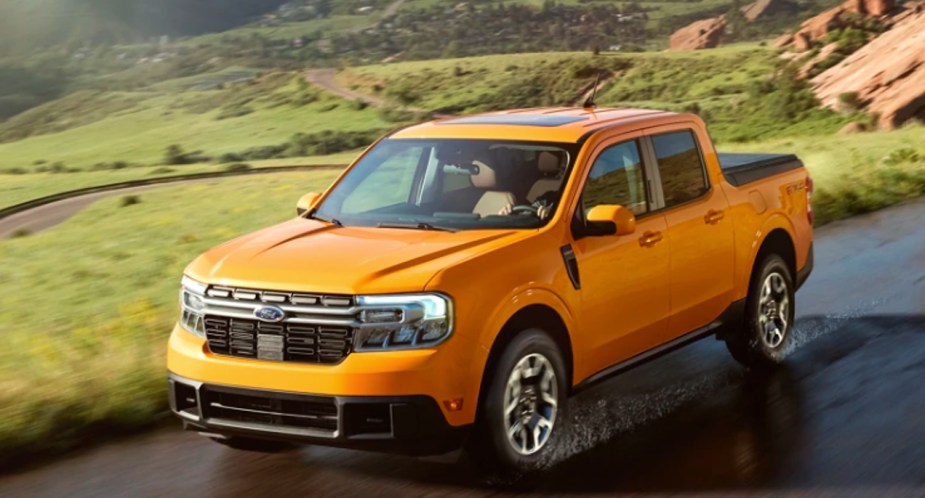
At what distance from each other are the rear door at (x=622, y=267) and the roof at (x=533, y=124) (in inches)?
6.8

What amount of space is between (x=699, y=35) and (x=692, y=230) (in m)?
95.2

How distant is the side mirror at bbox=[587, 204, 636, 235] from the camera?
5934mm

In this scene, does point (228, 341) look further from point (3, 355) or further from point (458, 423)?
point (3, 355)

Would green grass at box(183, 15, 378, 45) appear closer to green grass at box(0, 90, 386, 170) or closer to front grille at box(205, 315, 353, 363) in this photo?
green grass at box(0, 90, 386, 170)

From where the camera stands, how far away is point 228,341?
543cm

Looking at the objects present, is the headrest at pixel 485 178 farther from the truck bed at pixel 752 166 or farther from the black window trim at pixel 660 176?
the truck bed at pixel 752 166

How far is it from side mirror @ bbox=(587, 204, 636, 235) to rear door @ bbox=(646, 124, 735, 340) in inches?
28.5

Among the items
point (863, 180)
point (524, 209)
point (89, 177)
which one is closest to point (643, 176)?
point (524, 209)

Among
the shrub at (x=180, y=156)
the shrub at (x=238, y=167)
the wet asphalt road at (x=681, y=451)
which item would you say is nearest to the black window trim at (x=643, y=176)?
the wet asphalt road at (x=681, y=451)

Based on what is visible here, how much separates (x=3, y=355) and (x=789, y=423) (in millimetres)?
5355

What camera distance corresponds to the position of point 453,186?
6531 millimetres

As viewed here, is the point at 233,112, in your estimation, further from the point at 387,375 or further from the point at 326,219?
the point at 387,375

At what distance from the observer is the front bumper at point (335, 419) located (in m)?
5.12

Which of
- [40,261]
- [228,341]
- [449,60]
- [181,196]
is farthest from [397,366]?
[449,60]
